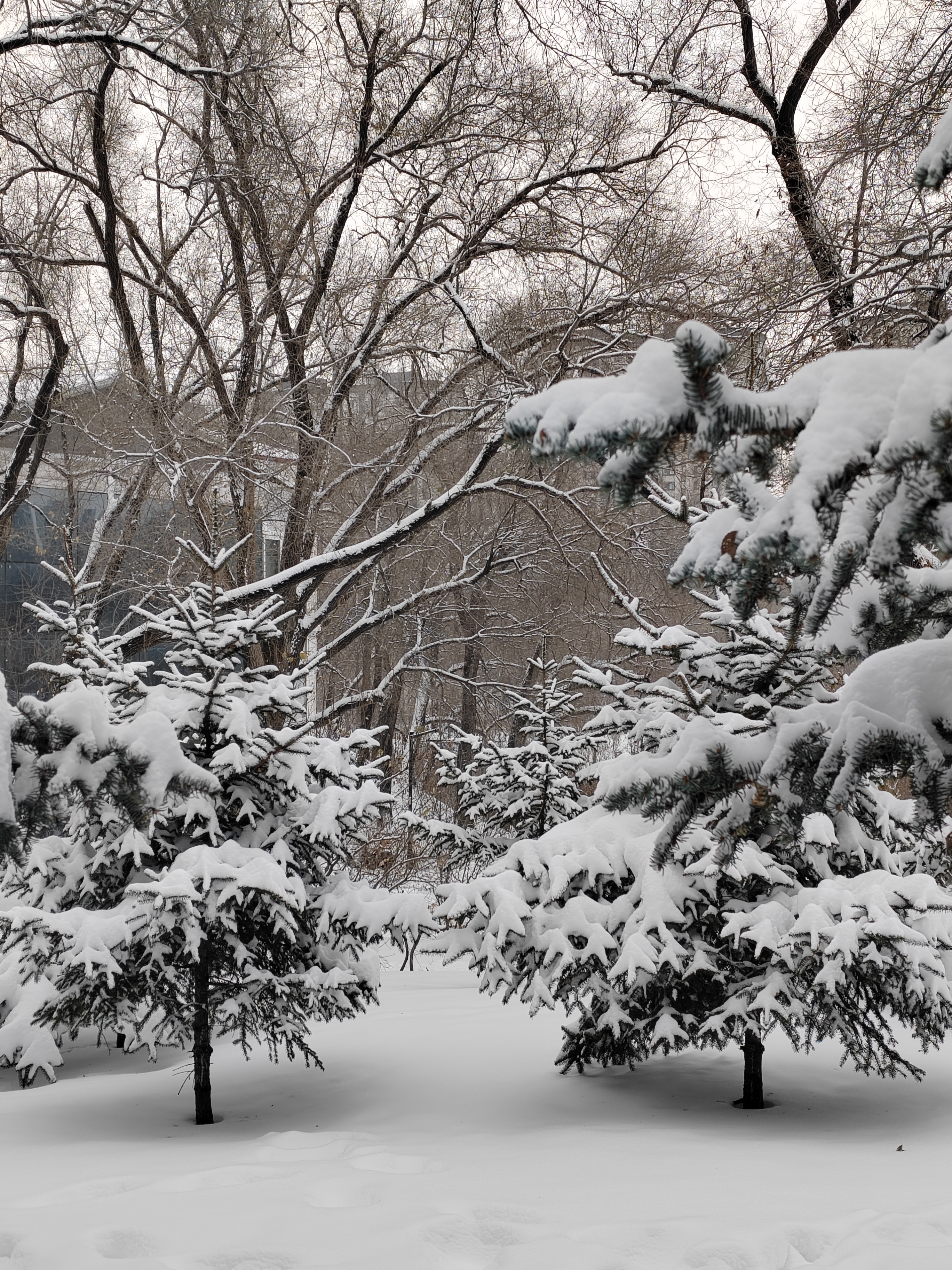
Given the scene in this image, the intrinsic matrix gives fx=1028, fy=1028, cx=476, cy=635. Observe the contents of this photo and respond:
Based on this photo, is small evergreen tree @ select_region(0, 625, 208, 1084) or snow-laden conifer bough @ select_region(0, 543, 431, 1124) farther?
snow-laden conifer bough @ select_region(0, 543, 431, 1124)

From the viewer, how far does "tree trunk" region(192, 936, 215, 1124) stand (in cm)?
550

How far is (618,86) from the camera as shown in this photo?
36.0 ft

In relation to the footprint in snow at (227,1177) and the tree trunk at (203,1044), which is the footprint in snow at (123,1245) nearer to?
the footprint in snow at (227,1177)

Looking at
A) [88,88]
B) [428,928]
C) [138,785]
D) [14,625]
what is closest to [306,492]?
[88,88]

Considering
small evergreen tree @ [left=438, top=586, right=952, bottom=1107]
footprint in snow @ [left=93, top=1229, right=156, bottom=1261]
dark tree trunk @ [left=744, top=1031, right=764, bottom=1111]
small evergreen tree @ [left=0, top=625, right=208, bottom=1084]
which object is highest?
small evergreen tree @ [left=0, top=625, right=208, bottom=1084]

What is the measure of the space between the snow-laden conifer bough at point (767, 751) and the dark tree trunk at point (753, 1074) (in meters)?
0.02

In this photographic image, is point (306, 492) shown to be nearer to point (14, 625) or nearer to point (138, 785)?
point (138, 785)

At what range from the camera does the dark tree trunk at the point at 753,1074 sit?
217 inches

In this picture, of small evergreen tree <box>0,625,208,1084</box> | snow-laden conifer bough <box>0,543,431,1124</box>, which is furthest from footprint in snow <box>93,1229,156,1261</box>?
snow-laden conifer bough <box>0,543,431,1124</box>

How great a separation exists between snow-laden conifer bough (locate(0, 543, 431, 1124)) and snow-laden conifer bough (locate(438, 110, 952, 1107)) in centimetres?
81

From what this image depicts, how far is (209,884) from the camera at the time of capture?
4.99 metres

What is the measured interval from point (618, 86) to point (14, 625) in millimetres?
16356

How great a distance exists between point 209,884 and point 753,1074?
122 inches

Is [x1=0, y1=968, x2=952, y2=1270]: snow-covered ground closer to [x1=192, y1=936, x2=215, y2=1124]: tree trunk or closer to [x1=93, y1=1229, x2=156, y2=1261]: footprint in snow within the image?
[x1=93, y1=1229, x2=156, y2=1261]: footprint in snow
